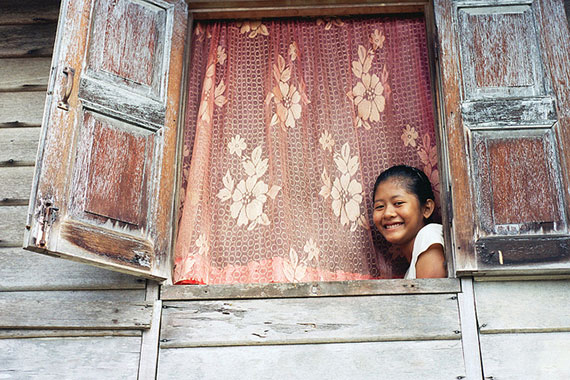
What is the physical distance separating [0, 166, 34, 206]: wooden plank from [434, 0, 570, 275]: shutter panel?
2304 millimetres

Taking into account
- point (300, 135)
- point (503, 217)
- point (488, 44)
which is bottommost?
point (503, 217)

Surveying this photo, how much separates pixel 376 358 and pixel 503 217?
925 millimetres

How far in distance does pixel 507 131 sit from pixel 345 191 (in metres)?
1.02

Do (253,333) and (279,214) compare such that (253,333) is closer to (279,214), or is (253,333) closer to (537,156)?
(279,214)

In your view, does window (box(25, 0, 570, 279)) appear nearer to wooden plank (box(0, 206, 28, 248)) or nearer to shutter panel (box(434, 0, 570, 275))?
shutter panel (box(434, 0, 570, 275))

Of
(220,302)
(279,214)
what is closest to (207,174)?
(279,214)

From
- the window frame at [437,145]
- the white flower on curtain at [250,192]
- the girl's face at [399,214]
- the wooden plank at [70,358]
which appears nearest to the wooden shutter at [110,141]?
the window frame at [437,145]

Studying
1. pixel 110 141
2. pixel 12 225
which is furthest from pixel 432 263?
pixel 12 225

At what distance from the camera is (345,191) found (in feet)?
14.8

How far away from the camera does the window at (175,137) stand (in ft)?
11.8

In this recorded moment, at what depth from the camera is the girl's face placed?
4289mm

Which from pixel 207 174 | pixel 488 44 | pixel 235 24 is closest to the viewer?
pixel 488 44

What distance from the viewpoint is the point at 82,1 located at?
158 inches

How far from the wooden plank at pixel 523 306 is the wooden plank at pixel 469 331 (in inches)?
1.2
